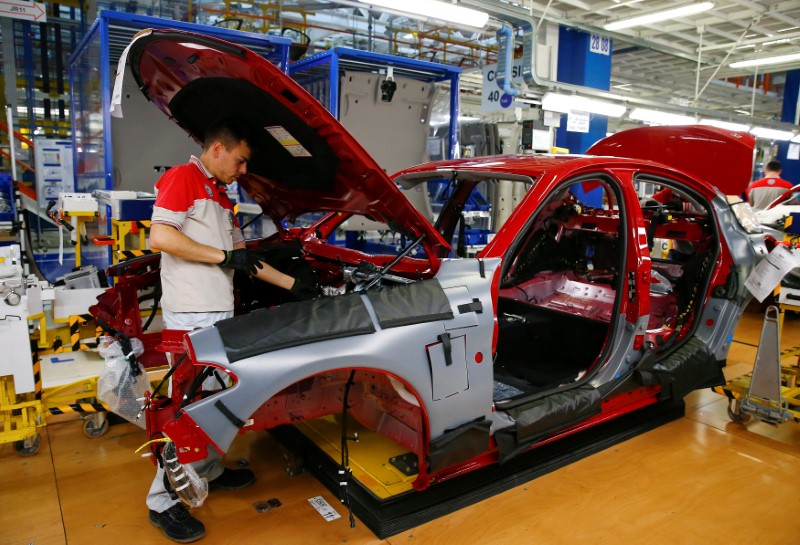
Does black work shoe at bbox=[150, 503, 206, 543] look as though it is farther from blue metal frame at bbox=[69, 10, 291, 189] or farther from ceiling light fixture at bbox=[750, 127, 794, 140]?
ceiling light fixture at bbox=[750, 127, 794, 140]

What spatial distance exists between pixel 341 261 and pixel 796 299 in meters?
2.95

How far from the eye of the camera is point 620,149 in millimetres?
4469

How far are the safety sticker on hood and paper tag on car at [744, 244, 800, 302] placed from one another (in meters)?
2.90

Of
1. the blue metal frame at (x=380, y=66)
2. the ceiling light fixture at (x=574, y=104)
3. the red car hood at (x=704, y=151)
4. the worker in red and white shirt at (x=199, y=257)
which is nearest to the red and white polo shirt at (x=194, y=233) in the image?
the worker in red and white shirt at (x=199, y=257)

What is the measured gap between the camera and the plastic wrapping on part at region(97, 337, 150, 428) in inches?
108

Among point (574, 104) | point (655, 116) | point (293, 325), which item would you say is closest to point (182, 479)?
point (293, 325)

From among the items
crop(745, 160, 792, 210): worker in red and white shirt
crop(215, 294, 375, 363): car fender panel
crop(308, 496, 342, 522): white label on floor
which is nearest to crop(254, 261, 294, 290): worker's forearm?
crop(215, 294, 375, 363): car fender panel

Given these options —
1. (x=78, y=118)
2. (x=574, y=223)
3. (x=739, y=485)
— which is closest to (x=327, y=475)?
(x=739, y=485)

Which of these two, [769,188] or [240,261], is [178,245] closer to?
[240,261]

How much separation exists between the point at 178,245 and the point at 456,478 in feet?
5.30

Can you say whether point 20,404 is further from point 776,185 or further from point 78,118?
point 776,185

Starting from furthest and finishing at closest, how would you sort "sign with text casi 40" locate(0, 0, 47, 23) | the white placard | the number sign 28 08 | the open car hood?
1. the number sign 28 08
2. the white placard
3. "sign with text casi 40" locate(0, 0, 47, 23)
4. the open car hood

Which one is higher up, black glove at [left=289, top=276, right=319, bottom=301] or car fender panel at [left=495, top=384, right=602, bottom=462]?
black glove at [left=289, top=276, right=319, bottom=301]

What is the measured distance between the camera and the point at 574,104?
789 cm
